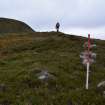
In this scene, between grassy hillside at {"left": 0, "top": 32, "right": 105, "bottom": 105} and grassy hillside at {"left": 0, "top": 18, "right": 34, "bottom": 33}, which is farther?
grassy hillside at {"left": 0, "top": 18, "right": 34, "bottom": 33}

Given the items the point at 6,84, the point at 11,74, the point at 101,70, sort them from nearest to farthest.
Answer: the point at 6,84
the point at 11,74
the point at 101,70

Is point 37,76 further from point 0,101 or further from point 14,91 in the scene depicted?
point 0,101

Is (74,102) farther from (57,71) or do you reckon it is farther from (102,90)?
(57,71)

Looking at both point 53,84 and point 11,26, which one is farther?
point 11,26

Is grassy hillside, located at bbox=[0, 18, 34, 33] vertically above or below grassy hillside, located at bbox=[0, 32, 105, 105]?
above

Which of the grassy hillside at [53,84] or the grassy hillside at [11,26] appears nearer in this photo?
the grassy hillside at [53,84]

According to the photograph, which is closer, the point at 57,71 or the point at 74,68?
the point at 57,71

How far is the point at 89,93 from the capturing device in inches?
828

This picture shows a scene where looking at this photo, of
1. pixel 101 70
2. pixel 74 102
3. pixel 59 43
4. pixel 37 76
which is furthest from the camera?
pixel 59 43

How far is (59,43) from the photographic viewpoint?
53500 mm


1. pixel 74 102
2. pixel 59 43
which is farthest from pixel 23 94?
pixel 59 43

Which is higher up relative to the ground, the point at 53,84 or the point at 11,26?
the point at 11,26

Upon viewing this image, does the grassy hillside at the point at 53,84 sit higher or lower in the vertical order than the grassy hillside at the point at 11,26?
lower

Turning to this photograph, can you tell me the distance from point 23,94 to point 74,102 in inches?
145
